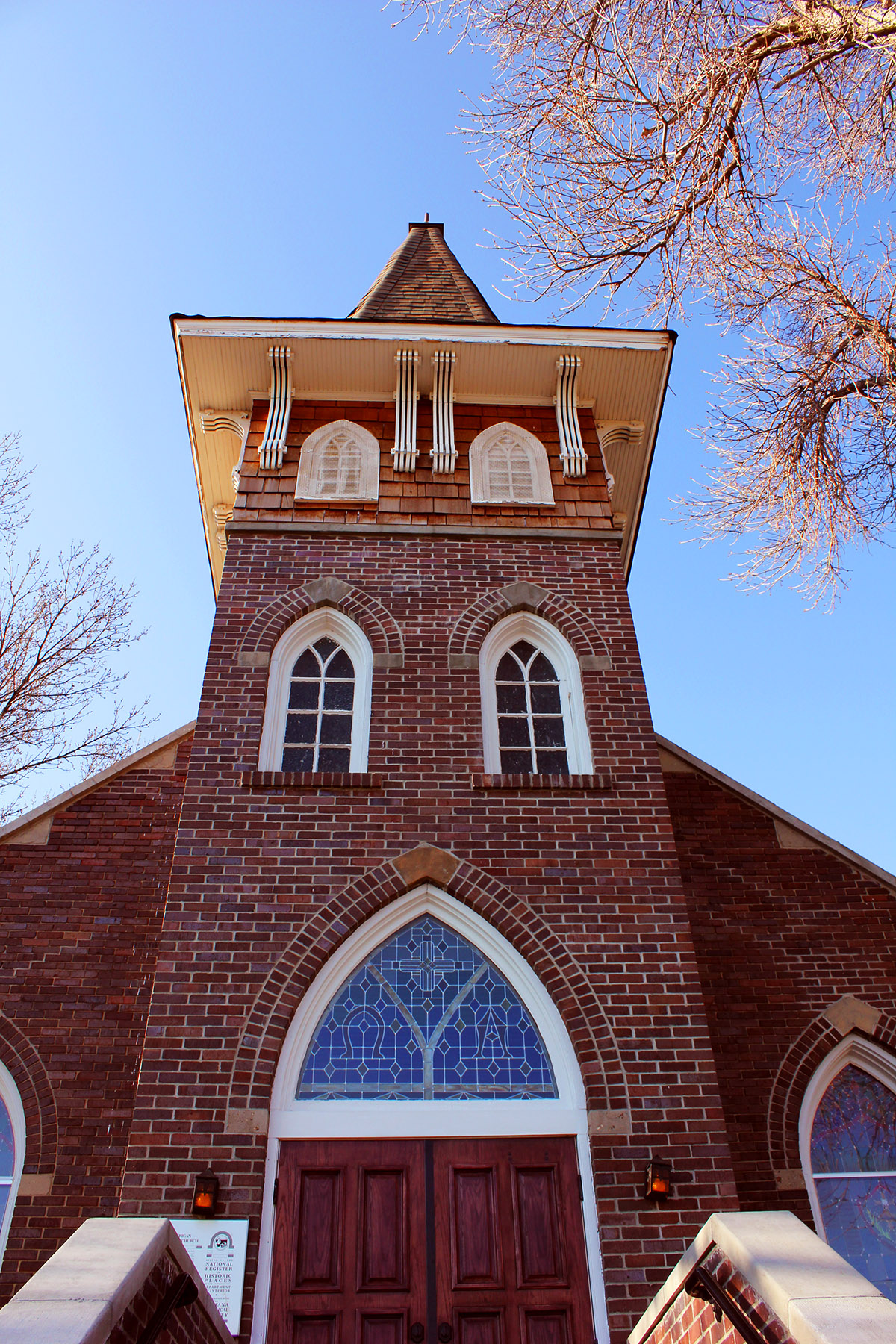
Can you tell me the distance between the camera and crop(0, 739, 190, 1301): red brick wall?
7.13 metres

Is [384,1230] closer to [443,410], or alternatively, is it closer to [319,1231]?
[319,1231]

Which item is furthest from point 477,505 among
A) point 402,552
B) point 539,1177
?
point 539,1177

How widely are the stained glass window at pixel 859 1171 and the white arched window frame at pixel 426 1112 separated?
2.07 m

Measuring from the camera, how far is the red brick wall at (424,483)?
32.2 feet

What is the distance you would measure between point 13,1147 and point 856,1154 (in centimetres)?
588

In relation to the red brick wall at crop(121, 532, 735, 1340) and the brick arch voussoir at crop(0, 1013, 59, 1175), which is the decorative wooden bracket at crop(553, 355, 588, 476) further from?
the brick arch voussoir at crop(0, 1013, 59, 1175)

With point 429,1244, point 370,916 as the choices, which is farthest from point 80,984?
point 429,1244

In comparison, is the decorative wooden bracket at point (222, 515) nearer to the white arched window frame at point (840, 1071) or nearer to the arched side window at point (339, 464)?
the arched side window at point (339, 464)

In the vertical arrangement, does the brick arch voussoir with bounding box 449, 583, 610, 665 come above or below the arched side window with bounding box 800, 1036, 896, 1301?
above

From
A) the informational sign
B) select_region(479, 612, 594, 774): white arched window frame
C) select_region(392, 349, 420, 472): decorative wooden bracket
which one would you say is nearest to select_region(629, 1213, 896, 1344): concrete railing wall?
the informational sign

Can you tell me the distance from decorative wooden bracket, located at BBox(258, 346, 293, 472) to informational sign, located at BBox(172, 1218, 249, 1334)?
650 cm

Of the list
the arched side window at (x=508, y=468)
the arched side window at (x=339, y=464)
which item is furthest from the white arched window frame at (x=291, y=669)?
the arched side window at (x=508, y=468)

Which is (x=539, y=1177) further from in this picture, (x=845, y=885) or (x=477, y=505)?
(x=477, y=505)

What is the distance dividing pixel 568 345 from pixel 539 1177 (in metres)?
7.50
